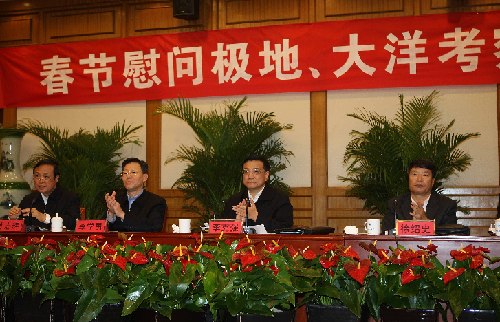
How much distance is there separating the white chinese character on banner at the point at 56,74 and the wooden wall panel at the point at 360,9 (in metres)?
2.33

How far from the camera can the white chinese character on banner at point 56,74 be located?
613cm

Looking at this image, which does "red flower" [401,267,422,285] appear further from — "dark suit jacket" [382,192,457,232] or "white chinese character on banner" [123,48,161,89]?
"white chinese character on banner" [123,48,161,89]

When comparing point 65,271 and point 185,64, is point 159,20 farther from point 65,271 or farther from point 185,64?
point 65,271

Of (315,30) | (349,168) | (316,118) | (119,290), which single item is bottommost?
(119,290)

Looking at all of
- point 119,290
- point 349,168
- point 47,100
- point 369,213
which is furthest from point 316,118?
point 119,290

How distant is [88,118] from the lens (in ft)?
20.3

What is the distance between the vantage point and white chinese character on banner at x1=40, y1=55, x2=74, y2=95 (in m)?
6.13

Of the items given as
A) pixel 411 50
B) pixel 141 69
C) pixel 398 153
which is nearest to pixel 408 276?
pixel 398 153

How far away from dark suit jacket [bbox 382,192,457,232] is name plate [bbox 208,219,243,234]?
0.96 metres

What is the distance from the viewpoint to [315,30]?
18.1ft

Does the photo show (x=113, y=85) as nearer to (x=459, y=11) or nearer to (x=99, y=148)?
(x=99, y=148)

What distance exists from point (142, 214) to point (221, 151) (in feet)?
3.84

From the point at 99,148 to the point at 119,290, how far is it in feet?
10.9

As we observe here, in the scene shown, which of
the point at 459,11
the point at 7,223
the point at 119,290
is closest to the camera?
the point at 119,290
